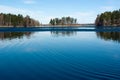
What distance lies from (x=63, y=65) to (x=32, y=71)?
3.66 metres

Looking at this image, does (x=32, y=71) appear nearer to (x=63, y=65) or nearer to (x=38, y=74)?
(x=38, y=74)

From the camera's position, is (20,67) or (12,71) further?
(20,67)

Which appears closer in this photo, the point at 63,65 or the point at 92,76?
the point at 92,76

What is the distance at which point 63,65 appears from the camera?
20.4 m

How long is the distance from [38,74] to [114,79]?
6164 mm

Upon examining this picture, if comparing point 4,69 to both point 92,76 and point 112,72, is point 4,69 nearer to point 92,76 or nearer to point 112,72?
point 92,76

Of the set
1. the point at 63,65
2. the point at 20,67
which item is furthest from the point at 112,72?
the point at 20,67

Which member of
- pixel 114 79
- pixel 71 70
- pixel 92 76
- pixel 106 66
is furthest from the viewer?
pixel 106 66

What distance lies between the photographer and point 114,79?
49.2 ft

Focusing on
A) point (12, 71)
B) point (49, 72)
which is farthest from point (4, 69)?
point (49, 72)

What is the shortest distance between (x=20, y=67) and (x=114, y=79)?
9331mm

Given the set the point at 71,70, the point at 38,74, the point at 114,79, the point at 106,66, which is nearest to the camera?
the point at 114,79

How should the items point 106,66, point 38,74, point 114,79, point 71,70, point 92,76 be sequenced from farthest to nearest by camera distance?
point 106,66 < point 71,70 < point 38,74 < point 92,76 < point 114,79

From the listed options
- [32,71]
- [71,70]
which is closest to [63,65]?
[71,70]
